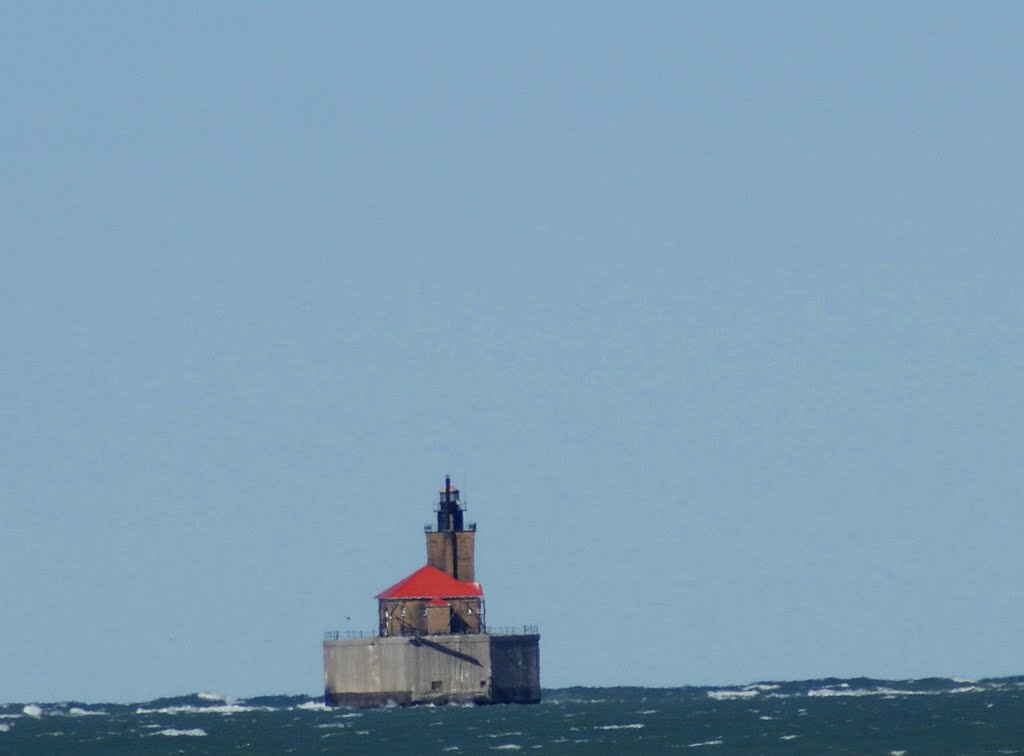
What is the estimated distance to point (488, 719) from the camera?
428ft

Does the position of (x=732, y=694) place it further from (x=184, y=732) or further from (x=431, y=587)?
(x=184, y=732)

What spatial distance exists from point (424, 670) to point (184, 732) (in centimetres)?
1967

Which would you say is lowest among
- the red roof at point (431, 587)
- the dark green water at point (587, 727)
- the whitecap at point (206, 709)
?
the dark green water at point (587, 727)

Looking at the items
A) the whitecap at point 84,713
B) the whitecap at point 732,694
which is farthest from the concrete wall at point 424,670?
the whitecap at point 84,713

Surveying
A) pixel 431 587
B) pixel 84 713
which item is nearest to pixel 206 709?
pixel 84 713

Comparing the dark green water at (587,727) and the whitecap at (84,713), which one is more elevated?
the whitecap at (84,713)

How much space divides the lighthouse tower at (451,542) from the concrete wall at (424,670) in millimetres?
8140

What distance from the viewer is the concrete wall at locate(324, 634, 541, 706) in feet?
481

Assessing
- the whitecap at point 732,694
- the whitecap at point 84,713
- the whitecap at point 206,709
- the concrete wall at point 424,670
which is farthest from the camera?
the whitecap at point 732,694

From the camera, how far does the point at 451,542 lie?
6186 inches

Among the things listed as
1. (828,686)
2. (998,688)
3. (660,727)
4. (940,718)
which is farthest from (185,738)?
(828,686)

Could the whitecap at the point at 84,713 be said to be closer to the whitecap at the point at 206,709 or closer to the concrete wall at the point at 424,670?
the whitecap at the point at 206,709

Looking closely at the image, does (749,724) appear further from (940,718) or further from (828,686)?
(828,686)

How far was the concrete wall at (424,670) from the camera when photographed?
146750mm
